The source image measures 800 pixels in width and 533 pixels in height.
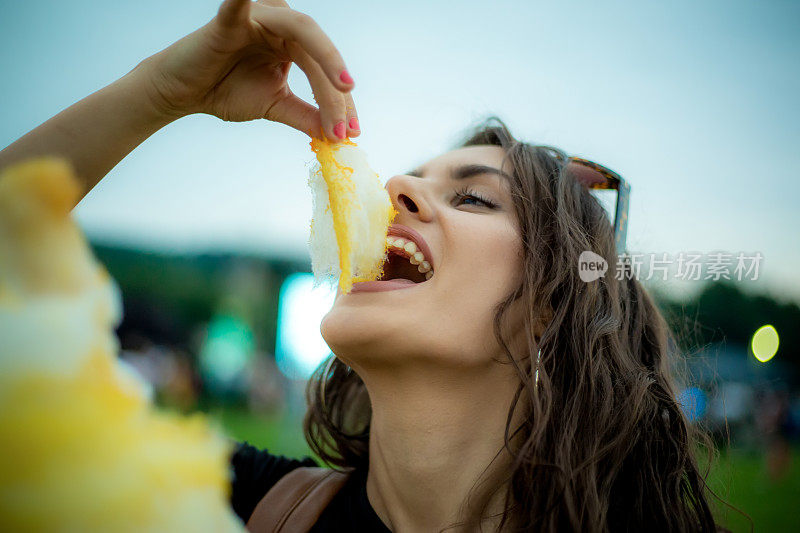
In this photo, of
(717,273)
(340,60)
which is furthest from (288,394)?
(340,60)

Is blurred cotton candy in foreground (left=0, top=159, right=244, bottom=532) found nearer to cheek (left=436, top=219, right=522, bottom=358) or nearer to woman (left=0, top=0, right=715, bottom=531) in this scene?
woman (left=0, top=0, right=715, bottom=531)

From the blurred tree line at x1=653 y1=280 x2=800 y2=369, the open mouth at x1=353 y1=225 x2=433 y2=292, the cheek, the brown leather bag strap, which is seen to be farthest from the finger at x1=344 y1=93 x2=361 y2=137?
the blurred tree line at x1=653 y1=280 x2=800 y2=369

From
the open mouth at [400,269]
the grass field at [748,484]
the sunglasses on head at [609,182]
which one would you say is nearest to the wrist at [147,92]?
the open mouth at [400,269]

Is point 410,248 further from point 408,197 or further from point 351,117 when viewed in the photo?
point 351,117

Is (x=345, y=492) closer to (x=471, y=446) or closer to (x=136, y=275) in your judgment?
(x=471, y=446)

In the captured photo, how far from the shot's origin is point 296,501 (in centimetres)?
219

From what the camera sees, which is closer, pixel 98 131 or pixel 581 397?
pixel 98 131

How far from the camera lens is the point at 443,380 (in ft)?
6.73

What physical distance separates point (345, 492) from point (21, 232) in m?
1.73

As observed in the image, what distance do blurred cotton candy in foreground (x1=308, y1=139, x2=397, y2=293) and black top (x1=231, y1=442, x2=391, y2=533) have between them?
3.01 feet

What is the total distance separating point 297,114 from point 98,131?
65 centimetres

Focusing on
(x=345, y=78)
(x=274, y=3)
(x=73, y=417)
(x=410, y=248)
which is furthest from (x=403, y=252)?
(x=73, y=417)

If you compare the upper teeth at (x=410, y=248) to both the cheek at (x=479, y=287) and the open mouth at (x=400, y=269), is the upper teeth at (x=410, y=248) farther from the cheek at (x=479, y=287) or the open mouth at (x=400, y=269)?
the open mouth at (x=400, y=269)

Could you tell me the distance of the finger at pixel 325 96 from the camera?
5.65 feet
